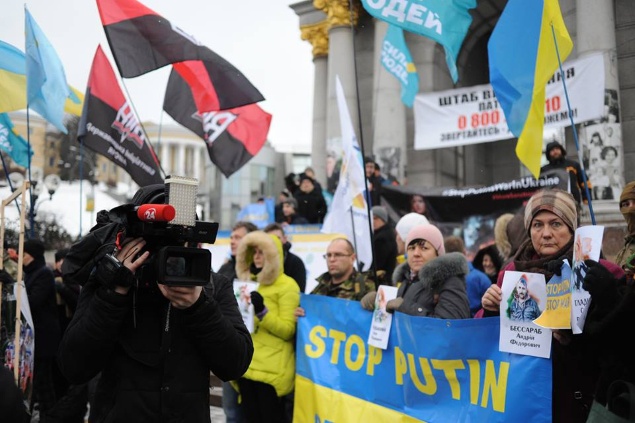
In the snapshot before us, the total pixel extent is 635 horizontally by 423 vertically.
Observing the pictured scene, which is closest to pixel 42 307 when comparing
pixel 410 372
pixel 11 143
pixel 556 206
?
pixel 11 143

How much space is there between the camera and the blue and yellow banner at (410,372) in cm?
365

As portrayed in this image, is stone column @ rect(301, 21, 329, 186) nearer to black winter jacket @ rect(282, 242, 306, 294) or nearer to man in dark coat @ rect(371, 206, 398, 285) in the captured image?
man in dark coat @ rect(371, 206, 398, 285)

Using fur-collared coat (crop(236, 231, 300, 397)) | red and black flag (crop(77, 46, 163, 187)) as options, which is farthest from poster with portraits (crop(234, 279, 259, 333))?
red and black flag (crop(77, 46, 163, 187))

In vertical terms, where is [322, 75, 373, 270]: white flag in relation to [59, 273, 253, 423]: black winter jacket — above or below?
above

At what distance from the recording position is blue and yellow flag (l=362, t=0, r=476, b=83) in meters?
5.77

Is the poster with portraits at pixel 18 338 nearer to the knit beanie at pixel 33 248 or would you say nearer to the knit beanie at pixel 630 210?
the knit beanie at pixel 33 248

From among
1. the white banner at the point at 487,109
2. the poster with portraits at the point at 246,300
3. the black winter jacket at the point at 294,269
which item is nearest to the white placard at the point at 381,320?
the poster with portraits at the point at 246,300

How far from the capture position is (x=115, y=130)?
774 cm

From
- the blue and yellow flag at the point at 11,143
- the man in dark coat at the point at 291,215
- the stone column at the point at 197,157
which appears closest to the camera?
the blue and yellow flag at the point at 11,143

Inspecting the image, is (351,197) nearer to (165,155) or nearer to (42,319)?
(42,319)

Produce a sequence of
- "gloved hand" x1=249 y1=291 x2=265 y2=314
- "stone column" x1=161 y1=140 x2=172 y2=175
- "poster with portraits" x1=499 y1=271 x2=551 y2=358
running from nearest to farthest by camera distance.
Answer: "poster with portraits" x1=499 y1=271 x2=551 y2=358 < "gloved hand" x1=249 y1=291 x2=265 y2=314 < "stone column" x1=161 y1=140 x2=172 y2=175

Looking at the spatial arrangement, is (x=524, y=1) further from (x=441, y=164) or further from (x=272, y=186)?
(x=272, y=186)

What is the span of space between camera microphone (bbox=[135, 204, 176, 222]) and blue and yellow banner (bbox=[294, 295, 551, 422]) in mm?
2193

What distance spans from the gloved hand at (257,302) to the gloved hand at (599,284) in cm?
307
